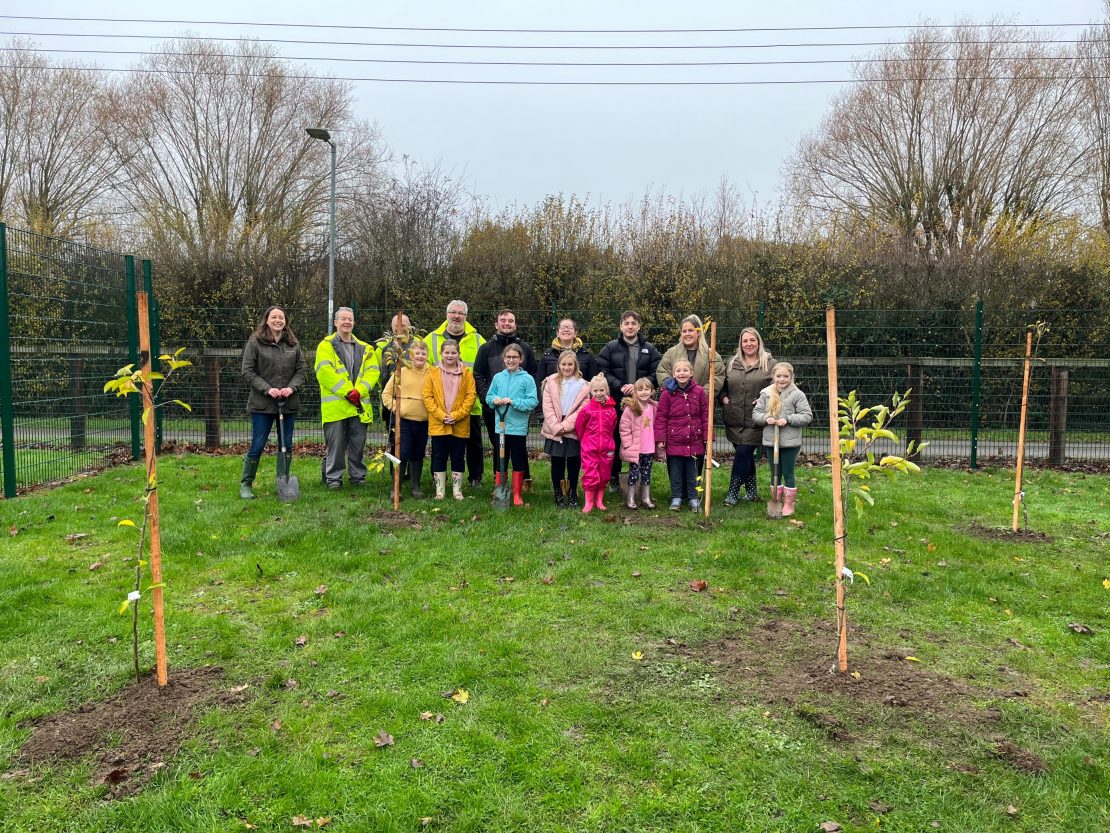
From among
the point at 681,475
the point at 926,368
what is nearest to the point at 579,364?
the point at 681,475

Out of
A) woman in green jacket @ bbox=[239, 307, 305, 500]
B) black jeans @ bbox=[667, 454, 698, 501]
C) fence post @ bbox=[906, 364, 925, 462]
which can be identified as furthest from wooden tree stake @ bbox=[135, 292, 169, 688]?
fence post @ bbox=[906, 364, 925, 462]

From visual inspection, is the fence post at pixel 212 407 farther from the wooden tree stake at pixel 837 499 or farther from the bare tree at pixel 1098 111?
the bare tree at pixel 1098 111

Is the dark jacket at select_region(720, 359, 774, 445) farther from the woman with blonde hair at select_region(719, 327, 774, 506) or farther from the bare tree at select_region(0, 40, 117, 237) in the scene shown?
the bare tree at select_region(0, 40, 117, 237)

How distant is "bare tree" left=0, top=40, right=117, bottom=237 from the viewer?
19922mm

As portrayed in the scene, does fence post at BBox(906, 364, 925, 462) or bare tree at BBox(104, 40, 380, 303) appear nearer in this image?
fence post at BBox(906, 364, 925, 462)

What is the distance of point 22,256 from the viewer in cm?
748

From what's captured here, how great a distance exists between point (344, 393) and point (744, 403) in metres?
4.21

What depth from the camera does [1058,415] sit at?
10000 millimetres

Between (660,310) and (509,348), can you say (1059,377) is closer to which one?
(660,310)

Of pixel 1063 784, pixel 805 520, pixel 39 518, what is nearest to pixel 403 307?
pixel 39 518

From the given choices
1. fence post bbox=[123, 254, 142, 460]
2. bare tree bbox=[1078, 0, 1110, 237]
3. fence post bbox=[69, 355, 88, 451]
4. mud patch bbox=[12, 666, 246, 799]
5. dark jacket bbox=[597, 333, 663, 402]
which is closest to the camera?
mud patch bbox=[12, 666, 246, 799]

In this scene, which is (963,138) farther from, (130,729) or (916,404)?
(130,729)

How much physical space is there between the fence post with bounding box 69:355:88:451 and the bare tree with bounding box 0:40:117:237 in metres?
13.7

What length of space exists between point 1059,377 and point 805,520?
5.95 meters
